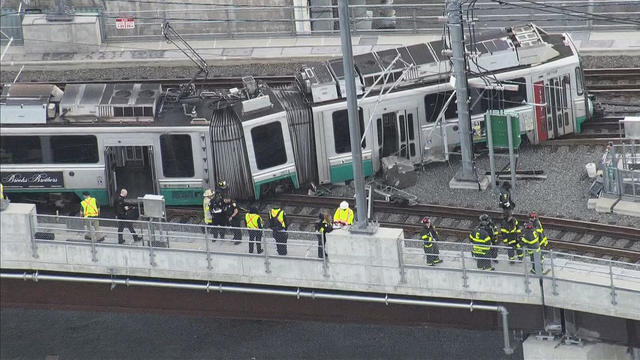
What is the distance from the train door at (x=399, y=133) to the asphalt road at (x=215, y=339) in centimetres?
502

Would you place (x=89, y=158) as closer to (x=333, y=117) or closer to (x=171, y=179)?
(x=171, y=179)

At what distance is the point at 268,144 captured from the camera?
40.0 m

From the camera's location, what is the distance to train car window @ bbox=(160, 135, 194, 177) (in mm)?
39772

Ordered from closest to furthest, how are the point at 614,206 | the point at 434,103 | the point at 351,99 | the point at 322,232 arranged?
the point at 351,99
the point at 322,232
the point at 614,206
the point at 434,103

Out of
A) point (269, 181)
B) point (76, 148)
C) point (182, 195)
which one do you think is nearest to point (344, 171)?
point (269, 181)

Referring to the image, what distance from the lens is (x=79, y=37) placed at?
5278cm

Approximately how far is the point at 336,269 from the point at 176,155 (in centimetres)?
759

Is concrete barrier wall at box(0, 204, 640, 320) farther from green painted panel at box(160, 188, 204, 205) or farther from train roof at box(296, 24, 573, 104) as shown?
train roof at box(296, 24, 573, 104)

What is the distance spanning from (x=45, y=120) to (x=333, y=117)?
7367 mm

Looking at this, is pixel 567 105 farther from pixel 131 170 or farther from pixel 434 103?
pixel 131 170

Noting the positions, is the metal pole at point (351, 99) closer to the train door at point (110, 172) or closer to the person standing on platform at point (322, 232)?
the person standing on platform at point (322, 232)

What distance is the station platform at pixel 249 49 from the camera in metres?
50.0

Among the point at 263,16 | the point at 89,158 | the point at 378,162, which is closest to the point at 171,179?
the point at 89,158

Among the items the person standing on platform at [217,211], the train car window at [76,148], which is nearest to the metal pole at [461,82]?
the person standing on platform at [217,211]
